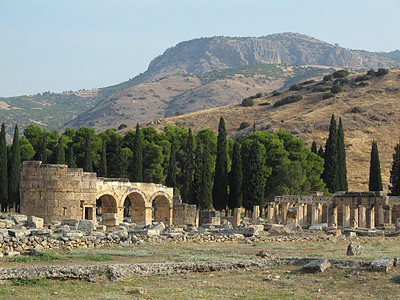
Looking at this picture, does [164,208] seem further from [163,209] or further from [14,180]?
[14,180]

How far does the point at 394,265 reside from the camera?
50.5 ft

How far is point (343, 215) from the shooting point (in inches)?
1884

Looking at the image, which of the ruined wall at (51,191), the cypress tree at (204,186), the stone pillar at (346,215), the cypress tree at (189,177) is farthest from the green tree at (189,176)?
the ruined wall at (51,191)

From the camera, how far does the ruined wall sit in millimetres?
34562

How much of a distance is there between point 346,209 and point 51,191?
81.2 ft

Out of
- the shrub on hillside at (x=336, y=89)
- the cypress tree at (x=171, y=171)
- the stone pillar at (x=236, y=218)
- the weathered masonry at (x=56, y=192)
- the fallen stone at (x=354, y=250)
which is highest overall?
the shrub on hillside at (x=336, y=89)

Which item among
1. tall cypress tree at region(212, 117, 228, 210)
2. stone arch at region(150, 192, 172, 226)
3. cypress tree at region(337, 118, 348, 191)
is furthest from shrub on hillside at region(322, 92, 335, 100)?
stone arch at region(150, 192, 172, 226)

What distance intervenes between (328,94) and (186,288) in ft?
313

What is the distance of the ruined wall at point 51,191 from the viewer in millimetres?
34562

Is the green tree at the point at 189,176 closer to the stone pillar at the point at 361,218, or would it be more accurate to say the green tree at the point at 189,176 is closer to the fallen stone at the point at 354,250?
the stone pillar at the point at 361,218

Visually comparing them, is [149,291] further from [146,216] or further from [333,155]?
[333,155]

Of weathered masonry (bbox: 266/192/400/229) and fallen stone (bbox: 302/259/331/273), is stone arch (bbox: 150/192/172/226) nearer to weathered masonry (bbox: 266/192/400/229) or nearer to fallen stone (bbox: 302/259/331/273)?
weathered masonry (bbox: 266/192/400/229)

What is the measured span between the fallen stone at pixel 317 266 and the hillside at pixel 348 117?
59.9 metres

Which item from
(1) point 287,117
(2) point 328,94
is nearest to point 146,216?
(1) point 287,117
